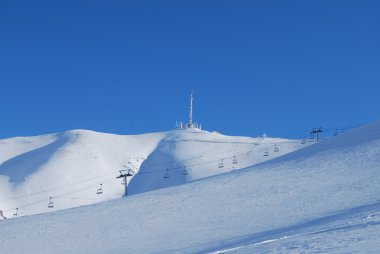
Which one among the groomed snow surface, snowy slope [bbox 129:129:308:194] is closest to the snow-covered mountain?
snowy slope [bbox 129:129:308:194]

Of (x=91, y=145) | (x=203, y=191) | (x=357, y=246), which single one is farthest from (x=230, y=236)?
(x=91, y=145)

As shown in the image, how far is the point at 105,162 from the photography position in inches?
4619

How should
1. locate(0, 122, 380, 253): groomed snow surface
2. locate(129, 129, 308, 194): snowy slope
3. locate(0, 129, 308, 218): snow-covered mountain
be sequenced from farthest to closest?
locate(129, 129, 308, 194): snowy slope < locate(0, 129, 308, 218): snow-covered mountain < locate(0, 122, 380, 253): groomed snow surface

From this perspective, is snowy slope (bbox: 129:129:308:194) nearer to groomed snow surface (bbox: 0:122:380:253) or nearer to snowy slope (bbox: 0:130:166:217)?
snowy slope (bbox: 0:130:166:217)

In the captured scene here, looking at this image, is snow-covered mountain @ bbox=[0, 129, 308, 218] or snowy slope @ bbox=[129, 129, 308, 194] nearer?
snow-covered mountain @ bbox=[0, 129, 308, 218]

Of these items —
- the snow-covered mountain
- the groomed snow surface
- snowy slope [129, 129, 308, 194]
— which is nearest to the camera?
the groomed snow surface

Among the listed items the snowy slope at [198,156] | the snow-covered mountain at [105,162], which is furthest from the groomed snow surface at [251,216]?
the snow-covered mountain at [105,162]

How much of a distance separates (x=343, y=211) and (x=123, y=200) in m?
17.1

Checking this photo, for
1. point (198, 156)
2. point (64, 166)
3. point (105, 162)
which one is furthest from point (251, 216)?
point (105, 162)

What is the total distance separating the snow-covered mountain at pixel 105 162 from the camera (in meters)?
96.9

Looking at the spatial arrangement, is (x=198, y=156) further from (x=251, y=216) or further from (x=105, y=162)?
(x=251, y=216)

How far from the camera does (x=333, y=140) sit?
42.1 meters

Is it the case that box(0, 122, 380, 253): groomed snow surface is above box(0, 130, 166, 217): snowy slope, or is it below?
below

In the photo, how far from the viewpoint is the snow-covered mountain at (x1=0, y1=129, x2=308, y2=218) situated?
9694 centimetres
